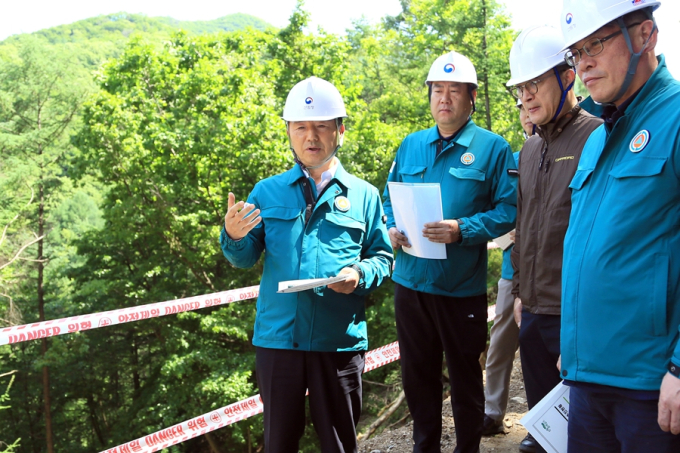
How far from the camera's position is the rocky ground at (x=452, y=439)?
4.10 metres

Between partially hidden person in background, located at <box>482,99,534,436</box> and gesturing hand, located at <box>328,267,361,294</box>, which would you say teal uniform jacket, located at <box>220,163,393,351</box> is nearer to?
gesturing hand, located at <box>328,267,361,294</box>

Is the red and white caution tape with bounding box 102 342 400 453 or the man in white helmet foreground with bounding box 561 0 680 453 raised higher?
the man in white helmet foreground with bounding box 561 0 680 453

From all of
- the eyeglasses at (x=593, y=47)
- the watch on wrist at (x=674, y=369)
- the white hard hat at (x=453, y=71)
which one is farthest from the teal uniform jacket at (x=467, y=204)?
the watch on wrist at (x=674, y=369)

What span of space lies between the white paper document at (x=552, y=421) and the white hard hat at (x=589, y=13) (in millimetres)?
1284

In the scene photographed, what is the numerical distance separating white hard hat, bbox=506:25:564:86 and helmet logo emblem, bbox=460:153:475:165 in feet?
2.10

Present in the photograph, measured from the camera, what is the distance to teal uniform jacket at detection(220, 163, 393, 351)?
9.41ft

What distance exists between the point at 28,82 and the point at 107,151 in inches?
507

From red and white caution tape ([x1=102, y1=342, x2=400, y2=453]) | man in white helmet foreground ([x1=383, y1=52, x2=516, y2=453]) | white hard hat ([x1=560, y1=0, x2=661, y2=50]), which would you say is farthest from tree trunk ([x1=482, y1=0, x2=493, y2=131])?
white hard hat ([x1=560, y1=0, x2=661, y2=50])

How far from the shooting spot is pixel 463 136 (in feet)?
11.7

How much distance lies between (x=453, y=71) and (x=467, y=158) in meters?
0.55

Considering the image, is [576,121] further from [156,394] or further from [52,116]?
[52,116]

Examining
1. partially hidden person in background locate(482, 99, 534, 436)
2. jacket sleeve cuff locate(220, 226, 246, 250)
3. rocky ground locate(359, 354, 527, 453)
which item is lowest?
rocky ground locate(359, 354, 527, 453)

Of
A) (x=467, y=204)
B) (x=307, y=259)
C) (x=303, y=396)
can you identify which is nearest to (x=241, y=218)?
(x=307, y=259)

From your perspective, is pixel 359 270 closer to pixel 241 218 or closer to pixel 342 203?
pixel 342 203
